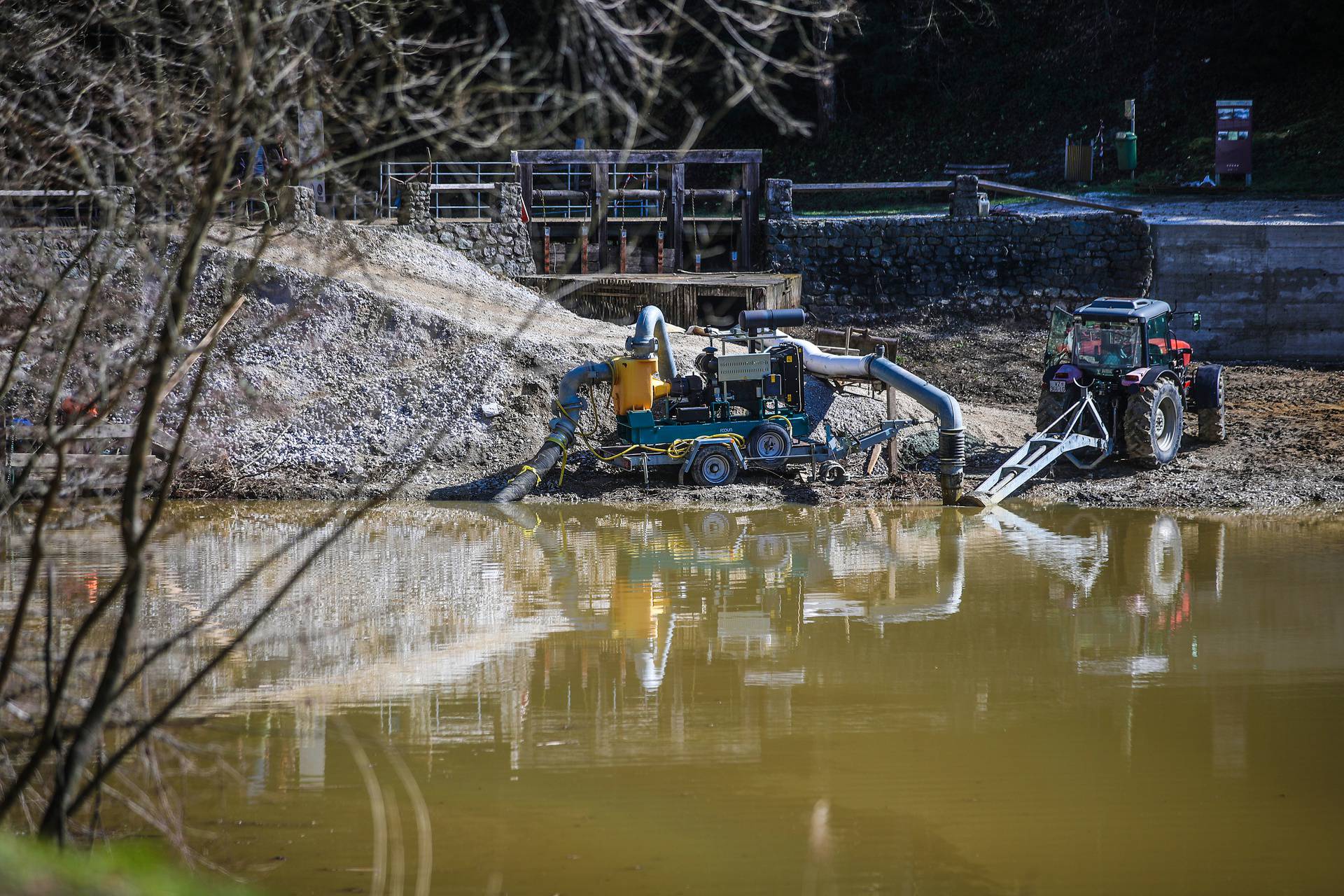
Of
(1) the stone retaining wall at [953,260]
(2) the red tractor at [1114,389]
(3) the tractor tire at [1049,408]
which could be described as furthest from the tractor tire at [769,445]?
(1) the stone retaining wall at [953,260]

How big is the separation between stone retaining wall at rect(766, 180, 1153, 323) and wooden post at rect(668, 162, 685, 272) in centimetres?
168

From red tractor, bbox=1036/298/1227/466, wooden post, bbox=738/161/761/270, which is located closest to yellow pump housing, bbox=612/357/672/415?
red tractor, bbox=1036/298/1227/466

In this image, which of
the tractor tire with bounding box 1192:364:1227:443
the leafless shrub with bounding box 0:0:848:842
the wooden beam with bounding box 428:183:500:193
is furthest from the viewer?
the wooden beam with bounding box 428:183:500:193

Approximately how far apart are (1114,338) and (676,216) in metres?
10.2

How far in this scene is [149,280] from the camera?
16016mm

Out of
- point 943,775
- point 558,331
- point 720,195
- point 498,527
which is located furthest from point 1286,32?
point 943,775

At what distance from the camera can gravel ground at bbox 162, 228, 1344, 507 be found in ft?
51.5

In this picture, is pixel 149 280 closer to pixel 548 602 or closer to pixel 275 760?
pixel 548 602

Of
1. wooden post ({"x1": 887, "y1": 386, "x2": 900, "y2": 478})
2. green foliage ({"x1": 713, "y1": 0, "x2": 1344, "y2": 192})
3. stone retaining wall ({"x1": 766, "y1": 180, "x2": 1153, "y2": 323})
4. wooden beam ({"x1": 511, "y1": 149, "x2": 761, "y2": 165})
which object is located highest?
green foliage ({"x1": 713, "y1": 0, "x2": 1344, "y2": 192})

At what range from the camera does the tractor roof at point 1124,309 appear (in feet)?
51.3

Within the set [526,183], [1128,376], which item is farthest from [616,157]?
[1128,376]

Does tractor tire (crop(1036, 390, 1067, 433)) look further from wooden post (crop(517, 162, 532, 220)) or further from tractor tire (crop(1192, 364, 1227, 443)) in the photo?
wooden post (crop(517, 162, 532, 220))

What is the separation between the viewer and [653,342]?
1512 centimetres

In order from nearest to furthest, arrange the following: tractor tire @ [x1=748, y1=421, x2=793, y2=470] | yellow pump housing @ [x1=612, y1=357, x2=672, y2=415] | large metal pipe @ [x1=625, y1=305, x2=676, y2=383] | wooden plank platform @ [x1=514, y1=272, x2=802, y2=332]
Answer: large metal pipe @ [x1=625, y1=305, x2=676, y2=383] → yellow pump housing @ [x1=612, y1=357, x2=672, y2=415] → tractor tire @ [x1=748, y1=421, x2=793, y2=470] → wooden plank platform @ [x1=514, y1=272, x2=802, y2=332]
